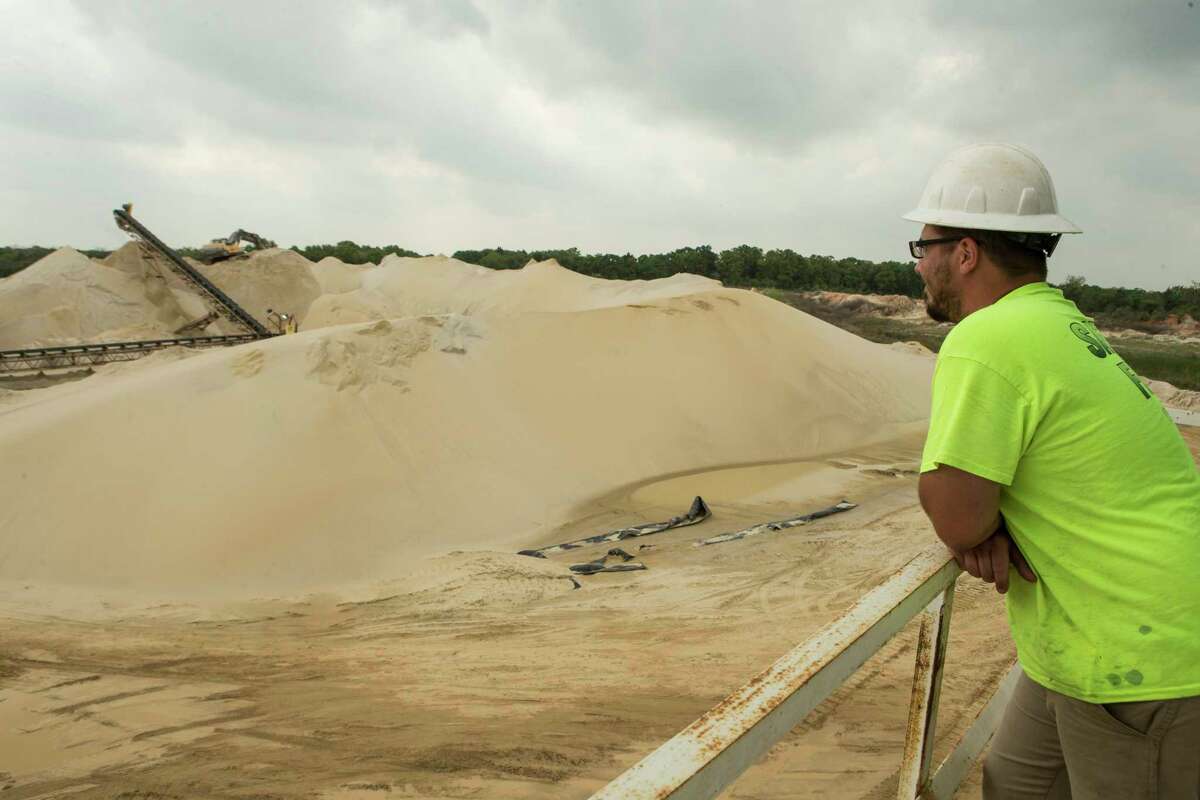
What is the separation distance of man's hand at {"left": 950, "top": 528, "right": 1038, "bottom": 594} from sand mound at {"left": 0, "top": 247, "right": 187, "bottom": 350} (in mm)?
24393

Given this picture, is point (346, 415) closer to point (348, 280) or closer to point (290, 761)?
point (290, 761)

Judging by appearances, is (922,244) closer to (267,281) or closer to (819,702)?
(819,702)

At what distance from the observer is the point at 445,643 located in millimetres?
4578

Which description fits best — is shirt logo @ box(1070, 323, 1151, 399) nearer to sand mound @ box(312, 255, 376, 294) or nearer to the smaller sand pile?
sand mound @ box(312, 255, 376, 294)

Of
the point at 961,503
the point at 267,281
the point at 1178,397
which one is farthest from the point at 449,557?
the point at 267,281

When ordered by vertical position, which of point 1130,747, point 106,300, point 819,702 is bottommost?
point 1130,747

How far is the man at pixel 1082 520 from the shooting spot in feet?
4.07

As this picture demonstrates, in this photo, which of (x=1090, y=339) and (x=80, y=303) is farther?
(x=80, y=303)

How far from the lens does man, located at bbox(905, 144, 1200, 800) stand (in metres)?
1.24

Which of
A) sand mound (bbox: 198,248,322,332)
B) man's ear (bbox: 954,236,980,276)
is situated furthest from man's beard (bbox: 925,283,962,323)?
sand mound (bbox: 198,248,322,332)

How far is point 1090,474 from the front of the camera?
4.17 ft

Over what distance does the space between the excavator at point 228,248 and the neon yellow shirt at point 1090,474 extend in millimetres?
29059

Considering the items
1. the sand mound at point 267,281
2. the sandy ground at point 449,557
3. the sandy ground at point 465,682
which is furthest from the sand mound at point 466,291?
the sandy ground at point 465,682

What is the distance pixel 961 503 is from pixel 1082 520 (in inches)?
7.8
